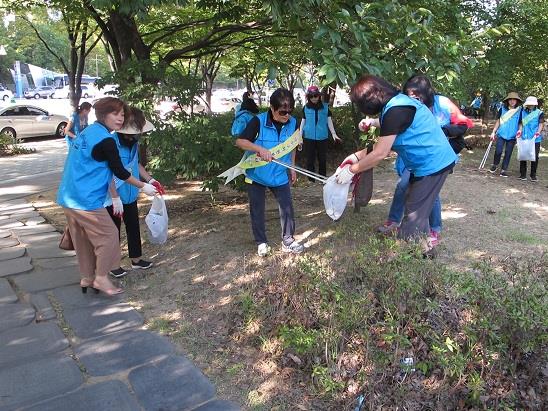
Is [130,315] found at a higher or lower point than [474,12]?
lower

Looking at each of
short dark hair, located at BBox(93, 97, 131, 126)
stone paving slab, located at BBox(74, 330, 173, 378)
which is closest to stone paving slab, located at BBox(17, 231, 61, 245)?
short dark hair, located at BBox(93, 97, 131, 126)

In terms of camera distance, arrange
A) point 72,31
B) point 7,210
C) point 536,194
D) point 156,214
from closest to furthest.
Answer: point 156,214 → point 7,210 → point 536,194 → point 72,31

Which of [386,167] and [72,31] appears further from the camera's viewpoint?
[72,31]

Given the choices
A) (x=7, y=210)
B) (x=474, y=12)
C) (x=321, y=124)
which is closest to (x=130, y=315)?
(x=7, y=210)

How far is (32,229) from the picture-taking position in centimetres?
563

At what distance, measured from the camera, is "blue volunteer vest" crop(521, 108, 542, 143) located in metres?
8.09

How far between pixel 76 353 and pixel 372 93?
2513mm

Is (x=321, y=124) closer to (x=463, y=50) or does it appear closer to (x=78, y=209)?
(x=463, y=50)

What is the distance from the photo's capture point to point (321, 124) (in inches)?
310

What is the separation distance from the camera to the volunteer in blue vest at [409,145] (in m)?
3.21

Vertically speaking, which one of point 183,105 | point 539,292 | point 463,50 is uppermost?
point 463,50

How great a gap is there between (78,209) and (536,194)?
643 centimetres

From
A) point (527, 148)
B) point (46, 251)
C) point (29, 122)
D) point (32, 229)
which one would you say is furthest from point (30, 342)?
point (29, 122)

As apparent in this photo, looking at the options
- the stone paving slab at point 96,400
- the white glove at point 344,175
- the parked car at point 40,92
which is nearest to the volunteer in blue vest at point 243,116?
the white glove at point 344,175
